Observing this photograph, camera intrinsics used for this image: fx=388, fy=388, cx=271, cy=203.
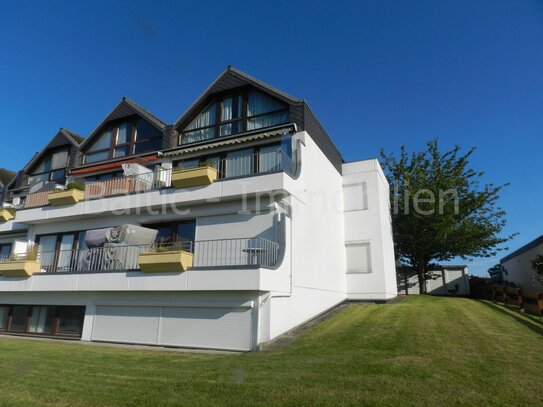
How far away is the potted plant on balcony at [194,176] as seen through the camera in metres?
16.1

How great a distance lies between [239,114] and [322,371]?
13838mm

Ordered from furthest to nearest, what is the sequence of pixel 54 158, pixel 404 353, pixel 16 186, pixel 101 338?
pixel 16 186 → pixel 54 158 → pixel 101 338 → pixel 404 353

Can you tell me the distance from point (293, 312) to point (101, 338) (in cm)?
816

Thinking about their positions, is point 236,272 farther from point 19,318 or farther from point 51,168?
point 51,168

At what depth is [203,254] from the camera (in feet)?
52.0

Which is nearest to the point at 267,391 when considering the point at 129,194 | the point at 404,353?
the point at 404,353

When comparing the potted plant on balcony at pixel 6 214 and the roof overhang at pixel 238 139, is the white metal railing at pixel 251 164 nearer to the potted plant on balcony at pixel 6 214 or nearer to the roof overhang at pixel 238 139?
the roof overhang at pixel 238 139

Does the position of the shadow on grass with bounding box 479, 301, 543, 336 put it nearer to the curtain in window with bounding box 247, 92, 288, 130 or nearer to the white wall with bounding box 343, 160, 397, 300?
the white wall with bounding box 343, 160, 397, 300

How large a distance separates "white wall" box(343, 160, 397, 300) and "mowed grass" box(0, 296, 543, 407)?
684 cm

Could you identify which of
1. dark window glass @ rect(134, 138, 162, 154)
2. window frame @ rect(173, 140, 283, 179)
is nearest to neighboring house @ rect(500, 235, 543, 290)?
window frame @ rect(173, 140, 283, 179)

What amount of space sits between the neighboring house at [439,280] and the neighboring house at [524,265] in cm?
329

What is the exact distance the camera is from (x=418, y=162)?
2942 cm

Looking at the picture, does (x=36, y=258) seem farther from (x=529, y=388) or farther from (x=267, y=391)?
(x=529, y=388)

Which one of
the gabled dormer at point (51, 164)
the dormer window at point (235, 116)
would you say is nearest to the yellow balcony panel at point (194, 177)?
the dormer window at point (235, 116)
